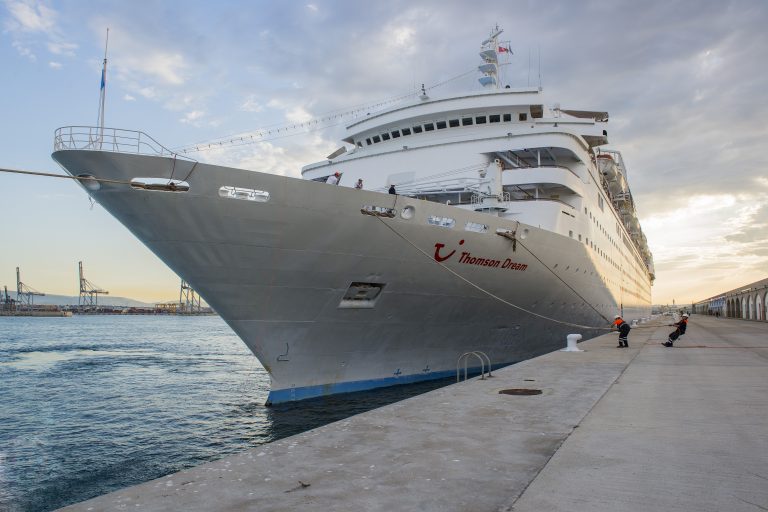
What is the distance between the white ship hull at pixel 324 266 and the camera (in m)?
9.45

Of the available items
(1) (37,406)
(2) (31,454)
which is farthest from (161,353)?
(2) (31,454)

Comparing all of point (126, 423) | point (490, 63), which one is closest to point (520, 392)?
point (126, 423)

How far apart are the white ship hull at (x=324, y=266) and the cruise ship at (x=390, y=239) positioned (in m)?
0.03

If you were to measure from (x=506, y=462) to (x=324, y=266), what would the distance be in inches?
270

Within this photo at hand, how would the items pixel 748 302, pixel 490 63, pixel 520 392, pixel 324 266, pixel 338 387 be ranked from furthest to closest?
pixel 748 302 → pixel 490 63 → pixel 338 387 → pixel 324 266 → pixel 520 392

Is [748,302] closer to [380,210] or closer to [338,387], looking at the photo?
[338,387]

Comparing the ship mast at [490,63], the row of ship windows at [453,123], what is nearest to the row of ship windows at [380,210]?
the row of ship windows at [453,123]

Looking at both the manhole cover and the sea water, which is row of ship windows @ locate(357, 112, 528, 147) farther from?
the manhole cover

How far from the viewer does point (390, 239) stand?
438 inches

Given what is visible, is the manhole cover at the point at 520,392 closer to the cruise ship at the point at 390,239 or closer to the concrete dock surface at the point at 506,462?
the concrete dock surface at the point at 506,462

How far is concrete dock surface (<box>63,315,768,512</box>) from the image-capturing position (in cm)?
347

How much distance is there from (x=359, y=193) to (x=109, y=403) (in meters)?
9.55

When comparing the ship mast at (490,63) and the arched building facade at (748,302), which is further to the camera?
the arched building facade at (748,302)

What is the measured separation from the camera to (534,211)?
16.0 m
